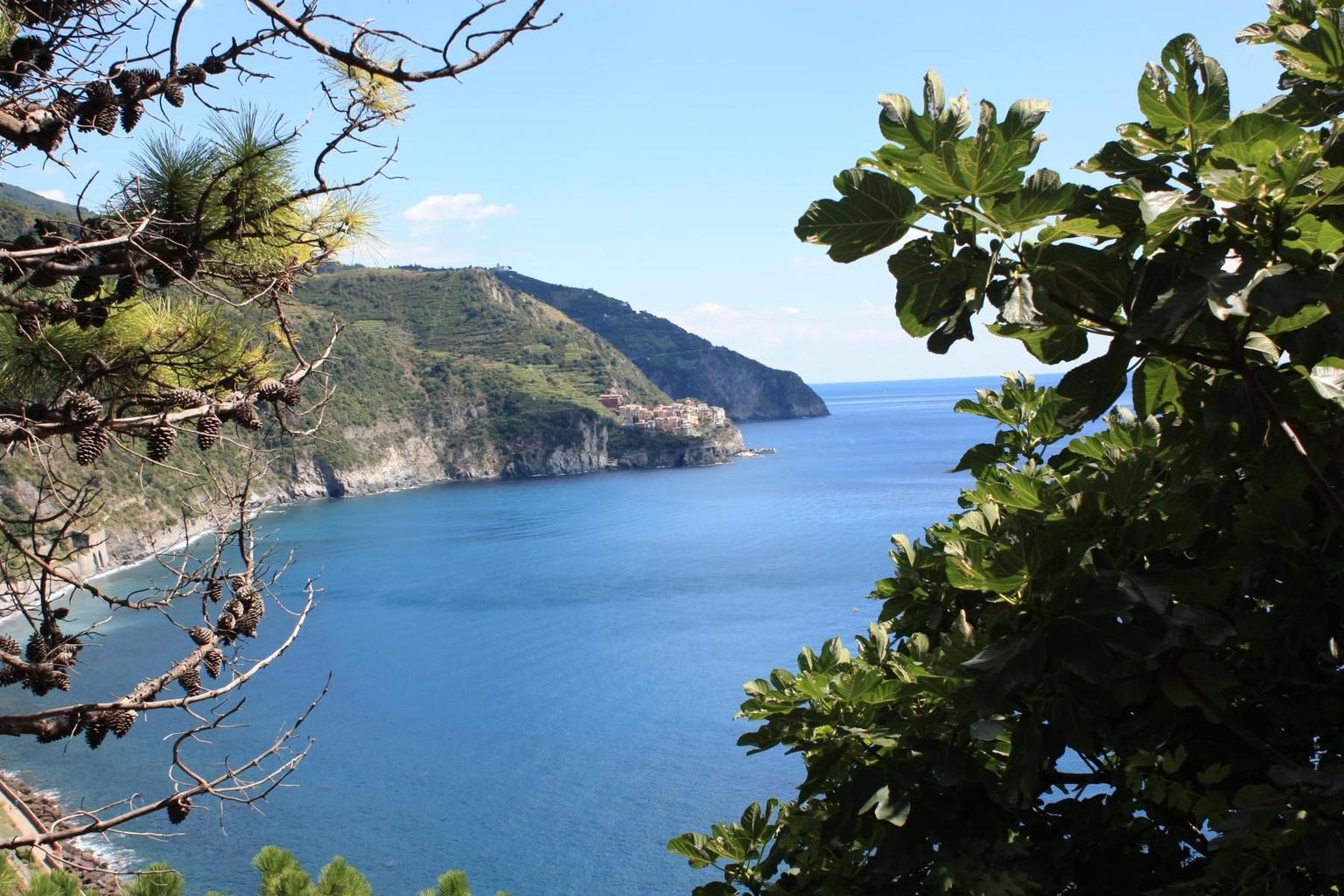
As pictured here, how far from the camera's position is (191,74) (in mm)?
2912

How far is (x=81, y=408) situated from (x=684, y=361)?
416ft

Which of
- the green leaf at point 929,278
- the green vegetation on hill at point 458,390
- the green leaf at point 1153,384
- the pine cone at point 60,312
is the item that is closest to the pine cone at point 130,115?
the pine cone at point 60,312

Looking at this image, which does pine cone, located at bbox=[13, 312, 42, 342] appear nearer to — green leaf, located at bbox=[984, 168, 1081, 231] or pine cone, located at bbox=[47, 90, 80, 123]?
pine cone, located at bbox=[47, 90, 80, 123]

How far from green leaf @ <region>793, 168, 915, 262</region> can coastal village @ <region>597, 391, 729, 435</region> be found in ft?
272

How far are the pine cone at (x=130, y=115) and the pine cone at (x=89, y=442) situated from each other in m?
0.93

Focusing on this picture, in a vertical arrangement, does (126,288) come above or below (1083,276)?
above

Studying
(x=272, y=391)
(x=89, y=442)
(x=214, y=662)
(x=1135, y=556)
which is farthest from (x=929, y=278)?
(x=214, y=662)

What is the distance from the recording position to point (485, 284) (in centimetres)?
10262

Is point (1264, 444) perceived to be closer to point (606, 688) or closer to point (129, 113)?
point (129, 113)

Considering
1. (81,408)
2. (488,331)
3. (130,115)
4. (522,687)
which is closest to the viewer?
(81,408)

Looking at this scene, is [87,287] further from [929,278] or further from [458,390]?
[458,390]

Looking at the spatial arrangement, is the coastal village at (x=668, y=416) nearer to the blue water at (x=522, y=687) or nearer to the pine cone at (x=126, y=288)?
the blue water at (x=522, y=687)

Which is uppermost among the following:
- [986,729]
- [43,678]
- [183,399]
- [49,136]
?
[49,136]

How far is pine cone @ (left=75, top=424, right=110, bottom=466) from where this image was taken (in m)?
2.60
